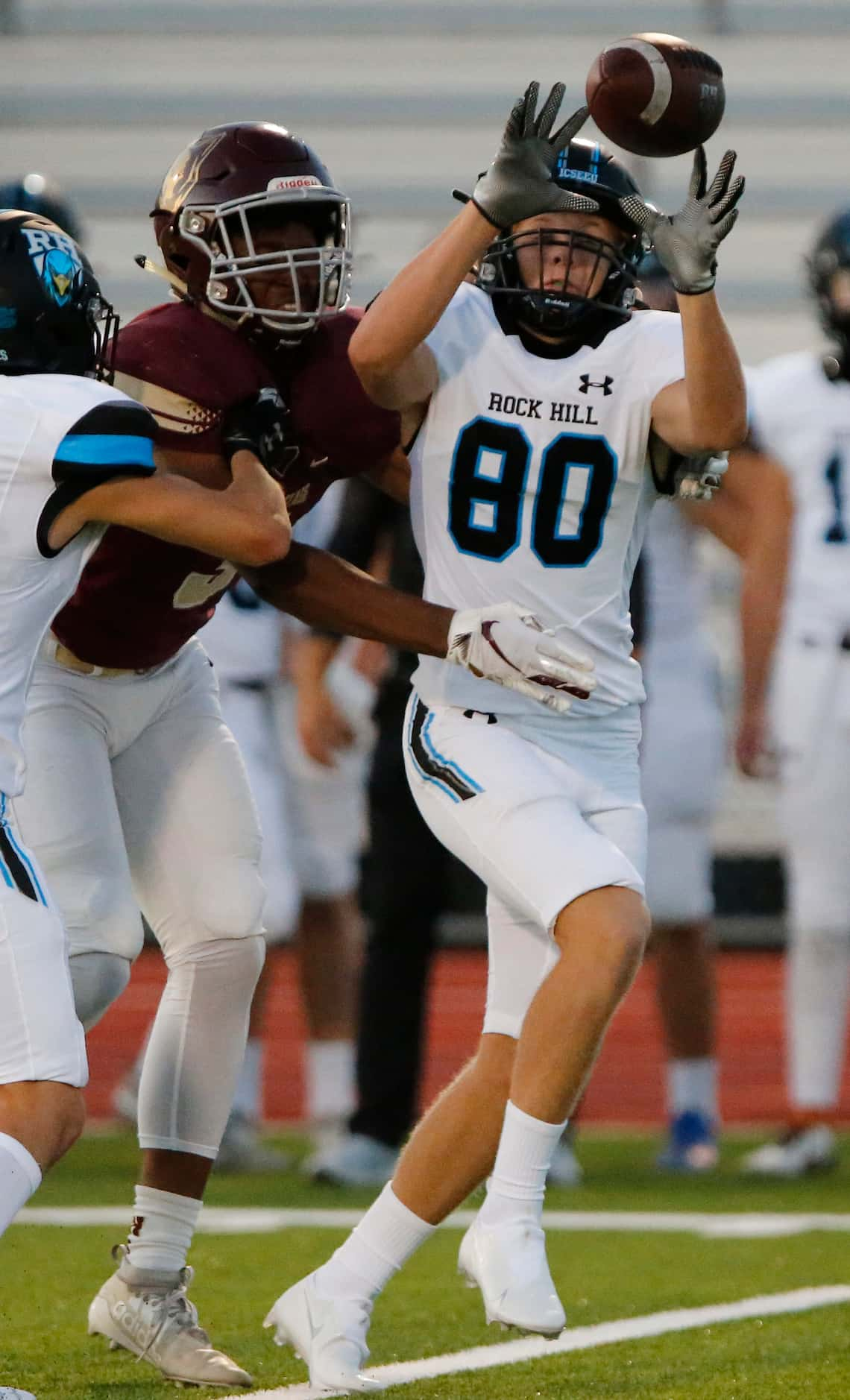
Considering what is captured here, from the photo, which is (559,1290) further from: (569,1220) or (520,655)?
(520,655)

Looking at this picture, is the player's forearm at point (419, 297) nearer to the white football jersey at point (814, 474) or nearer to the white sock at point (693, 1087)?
the white football jersey at point (814, 474)

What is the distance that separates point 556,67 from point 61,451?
409 inches

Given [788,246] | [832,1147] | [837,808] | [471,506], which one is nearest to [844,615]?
[837,808]

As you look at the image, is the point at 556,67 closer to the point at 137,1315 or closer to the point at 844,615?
the point at 844,615

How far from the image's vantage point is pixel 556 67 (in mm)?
12148

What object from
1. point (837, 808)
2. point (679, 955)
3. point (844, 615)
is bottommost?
point (679, 955)

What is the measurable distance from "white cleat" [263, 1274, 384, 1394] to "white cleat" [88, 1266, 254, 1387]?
0.11 metres

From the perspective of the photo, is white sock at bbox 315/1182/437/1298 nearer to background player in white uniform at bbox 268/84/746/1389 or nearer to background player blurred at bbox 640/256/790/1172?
background player in white uniform at bbox 268/84/746/1389

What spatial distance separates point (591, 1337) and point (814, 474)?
2489 mm

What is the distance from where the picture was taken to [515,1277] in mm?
2549

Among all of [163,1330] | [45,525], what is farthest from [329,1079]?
[45,525]

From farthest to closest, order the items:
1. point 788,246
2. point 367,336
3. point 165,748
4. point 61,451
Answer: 1. point 788,246
2. point 165,748
3. point 367,336
4. point 61,451

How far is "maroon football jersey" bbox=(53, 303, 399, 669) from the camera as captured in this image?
2.90m

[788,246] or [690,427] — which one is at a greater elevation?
[690,427]
